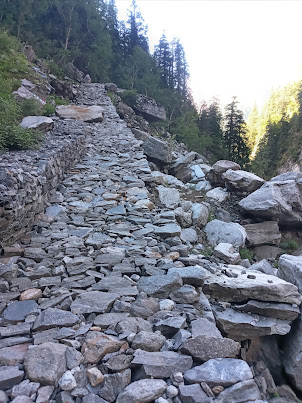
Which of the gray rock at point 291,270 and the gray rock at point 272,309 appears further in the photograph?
the gray rock at point 291,270

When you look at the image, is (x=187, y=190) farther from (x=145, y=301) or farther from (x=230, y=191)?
(x=145, y=301)

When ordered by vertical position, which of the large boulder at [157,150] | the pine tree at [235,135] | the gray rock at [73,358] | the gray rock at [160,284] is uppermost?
the pine tree at [235,135]

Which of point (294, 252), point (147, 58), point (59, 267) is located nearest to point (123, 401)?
point (59, 267)

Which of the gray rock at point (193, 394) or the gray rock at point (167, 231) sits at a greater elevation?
the gray rock at point (167, 231)

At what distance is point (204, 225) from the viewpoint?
7.18 m

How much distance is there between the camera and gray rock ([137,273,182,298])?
3.28 metres

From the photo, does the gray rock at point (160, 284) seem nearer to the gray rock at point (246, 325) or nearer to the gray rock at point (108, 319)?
the gray rock at point (108, 319)

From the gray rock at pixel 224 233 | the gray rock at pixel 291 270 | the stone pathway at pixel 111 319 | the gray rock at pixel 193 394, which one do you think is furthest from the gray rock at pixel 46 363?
the gray rock at pixel 224 233

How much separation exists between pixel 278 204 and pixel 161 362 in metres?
7.80

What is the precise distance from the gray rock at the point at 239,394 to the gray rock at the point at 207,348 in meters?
0.32

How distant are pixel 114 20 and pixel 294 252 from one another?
41.7 metres

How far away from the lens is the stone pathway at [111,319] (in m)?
2.00

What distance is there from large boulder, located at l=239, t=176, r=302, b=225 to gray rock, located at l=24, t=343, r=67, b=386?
7.92 m

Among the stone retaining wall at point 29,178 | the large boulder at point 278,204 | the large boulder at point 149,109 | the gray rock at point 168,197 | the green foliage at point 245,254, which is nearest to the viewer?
the stone retaining wall at point 29,178
